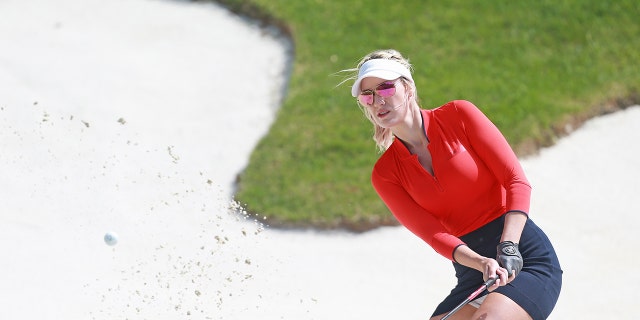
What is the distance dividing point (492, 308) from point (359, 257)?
11.0 feet

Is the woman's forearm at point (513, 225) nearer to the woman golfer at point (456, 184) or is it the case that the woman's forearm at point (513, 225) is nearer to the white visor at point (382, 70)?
the woman golfer at point (456, 184)

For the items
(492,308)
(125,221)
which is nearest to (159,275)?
(125,221)

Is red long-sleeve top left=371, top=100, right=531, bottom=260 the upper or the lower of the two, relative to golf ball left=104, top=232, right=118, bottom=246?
upper

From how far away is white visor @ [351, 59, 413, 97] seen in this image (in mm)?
5152

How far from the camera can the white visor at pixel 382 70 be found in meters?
5.15

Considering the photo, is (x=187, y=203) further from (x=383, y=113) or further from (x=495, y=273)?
(x=495, y=273)

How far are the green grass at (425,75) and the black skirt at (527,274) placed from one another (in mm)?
3136

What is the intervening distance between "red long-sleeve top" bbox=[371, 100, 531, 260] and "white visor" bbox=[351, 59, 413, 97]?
303 millimetres

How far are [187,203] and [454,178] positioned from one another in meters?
3.79

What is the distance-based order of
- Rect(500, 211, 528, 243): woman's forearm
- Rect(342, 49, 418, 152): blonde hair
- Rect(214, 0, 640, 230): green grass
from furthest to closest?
Rect(214, 0, 640, 230): green grass → Rect(342, 49, 418, 152): blonde hair → Rect(500, 211, 528, 243): woman's forearm

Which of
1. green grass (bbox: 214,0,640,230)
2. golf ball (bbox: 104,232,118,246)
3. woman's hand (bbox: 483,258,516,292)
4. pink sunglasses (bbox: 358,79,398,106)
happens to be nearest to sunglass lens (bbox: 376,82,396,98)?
pink sunglasses (bbox: 358,79,398,106)

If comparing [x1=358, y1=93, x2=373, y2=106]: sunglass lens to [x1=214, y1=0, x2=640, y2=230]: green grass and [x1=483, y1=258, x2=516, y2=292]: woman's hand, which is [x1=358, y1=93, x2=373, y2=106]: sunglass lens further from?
[x1=214, y1=0, x2=640, y2=230]: green grass

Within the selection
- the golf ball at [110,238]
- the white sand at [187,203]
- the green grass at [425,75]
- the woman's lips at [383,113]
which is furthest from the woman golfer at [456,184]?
the green grass at [425,75]

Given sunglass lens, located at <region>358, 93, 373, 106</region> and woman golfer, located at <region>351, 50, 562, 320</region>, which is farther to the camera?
sunglass lens, located at <region>358, 93, 373, 106</region>
